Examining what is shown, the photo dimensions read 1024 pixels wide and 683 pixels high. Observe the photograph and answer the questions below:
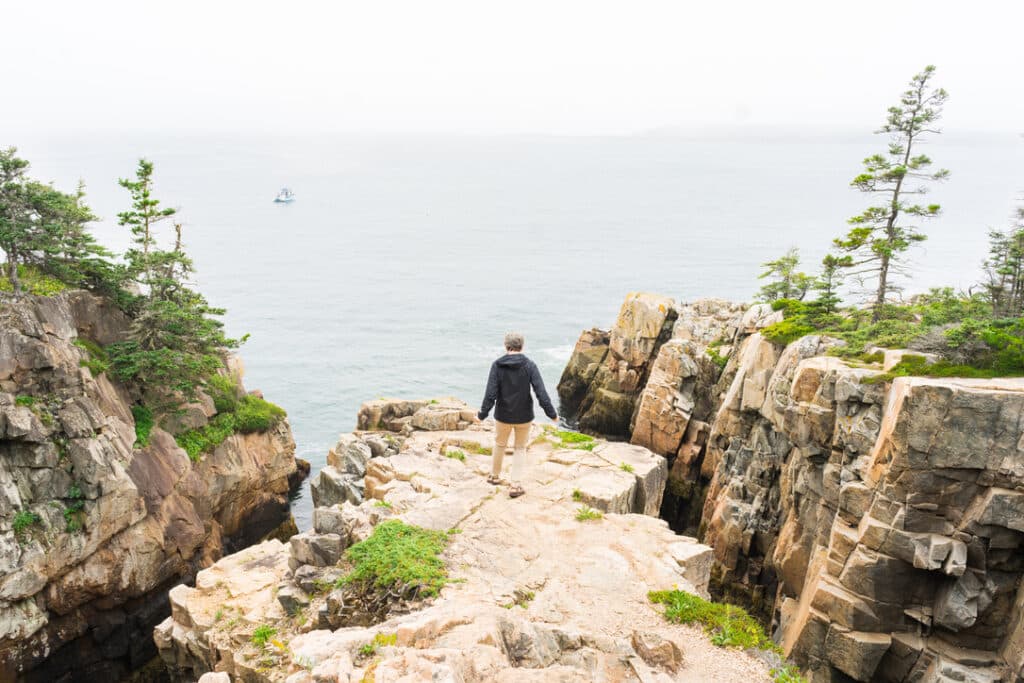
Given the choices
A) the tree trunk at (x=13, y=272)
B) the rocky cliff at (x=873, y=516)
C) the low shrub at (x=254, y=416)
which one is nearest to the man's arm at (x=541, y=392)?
the rocky cliff at (x=873, y=516)

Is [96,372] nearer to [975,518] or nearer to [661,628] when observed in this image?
[661,628]

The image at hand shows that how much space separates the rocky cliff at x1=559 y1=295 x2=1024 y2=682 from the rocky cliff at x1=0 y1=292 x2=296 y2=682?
22.9m

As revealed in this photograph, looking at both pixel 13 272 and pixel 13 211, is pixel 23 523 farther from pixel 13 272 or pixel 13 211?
pixel 13 211

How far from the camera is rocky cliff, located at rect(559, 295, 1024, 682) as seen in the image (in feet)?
51.8

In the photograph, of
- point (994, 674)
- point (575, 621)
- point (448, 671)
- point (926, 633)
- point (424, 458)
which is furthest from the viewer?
point (424, 458)

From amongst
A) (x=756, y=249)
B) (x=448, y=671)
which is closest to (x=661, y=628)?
(x=448, y=671)

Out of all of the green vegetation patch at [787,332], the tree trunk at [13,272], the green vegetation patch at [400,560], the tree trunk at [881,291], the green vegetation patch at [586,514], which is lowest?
the green vegetation patch at [586,514]

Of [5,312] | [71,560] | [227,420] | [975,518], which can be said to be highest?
[5,312]

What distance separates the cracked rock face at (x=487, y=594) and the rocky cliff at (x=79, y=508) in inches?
246

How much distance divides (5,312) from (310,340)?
3957cm

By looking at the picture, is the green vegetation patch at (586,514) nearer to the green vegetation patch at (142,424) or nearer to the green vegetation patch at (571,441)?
the green vegetation patch at (571,441)

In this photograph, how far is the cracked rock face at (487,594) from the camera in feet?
31.0

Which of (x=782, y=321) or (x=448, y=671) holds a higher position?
(x=782, y=321)

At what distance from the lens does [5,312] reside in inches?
846
